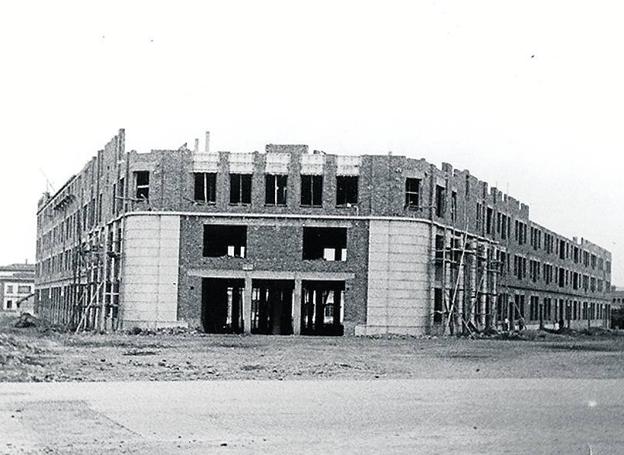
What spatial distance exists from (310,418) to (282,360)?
1326 centimetres

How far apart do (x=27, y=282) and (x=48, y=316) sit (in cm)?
4926

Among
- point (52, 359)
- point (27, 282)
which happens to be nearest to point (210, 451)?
point (52, 359)

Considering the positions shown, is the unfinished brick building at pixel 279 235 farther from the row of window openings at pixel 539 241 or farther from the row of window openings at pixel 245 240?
the row of window openings at pixel 539 241

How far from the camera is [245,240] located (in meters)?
49.9

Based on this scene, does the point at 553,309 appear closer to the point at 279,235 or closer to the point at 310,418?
the point at 279,235

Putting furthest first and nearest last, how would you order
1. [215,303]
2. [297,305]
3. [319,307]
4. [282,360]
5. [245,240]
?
[319,307], [215,303], [245,240], [297,305], [282,360]

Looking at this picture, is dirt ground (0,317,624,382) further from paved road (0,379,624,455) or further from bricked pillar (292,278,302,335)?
bricked pillar (292,278,302,335)

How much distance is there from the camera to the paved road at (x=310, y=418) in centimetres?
1174

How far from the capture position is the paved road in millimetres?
11742

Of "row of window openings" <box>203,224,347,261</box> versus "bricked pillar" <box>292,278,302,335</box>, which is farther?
"row of window openings" <box>203,224,347,261</box>

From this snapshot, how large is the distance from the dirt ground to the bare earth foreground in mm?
66

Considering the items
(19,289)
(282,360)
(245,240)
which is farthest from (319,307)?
(19,289)

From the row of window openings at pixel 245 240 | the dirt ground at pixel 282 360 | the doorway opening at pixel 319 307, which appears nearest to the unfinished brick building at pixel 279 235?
the row of window openings at pixel 245 240

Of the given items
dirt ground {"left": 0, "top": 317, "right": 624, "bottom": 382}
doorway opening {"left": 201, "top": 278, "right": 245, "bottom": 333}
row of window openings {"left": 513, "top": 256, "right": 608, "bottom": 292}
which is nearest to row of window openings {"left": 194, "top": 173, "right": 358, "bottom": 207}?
doorway opening {"left": 201, "top": 278, "right": 245, "bottom": 333}
